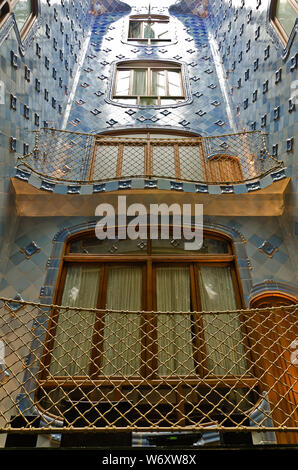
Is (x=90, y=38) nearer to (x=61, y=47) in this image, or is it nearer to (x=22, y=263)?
(x=61, y=47)

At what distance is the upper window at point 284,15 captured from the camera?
638cm

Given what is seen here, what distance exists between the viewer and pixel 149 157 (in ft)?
24.9

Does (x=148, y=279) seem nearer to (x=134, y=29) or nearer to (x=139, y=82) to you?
(x=139, y=82)

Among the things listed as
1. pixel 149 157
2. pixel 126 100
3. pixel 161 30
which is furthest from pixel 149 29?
pixel 149 157

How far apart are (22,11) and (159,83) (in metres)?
4.45

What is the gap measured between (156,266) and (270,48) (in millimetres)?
5232

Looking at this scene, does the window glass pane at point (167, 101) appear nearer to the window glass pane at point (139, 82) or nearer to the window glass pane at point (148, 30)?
the window glass pane at point (139, 82)

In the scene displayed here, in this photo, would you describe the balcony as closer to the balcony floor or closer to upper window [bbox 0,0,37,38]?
the balcony floor

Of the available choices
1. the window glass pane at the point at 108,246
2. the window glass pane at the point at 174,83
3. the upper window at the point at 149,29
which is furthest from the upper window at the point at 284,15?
the upper window at the point at 149,29

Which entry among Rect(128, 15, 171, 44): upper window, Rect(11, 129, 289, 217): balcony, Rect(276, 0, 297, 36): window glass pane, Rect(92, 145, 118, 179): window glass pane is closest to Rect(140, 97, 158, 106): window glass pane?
Rect(11, 129, 289, 217): balcony

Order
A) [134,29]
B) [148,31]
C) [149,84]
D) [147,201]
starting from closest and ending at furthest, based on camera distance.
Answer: [147,201] < [149,84] < [148,31] < [134,29]

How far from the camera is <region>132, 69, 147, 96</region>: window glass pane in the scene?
33.1 ft

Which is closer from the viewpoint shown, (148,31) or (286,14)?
(286,14)

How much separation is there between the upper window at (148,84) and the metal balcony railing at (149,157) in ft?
7.39
